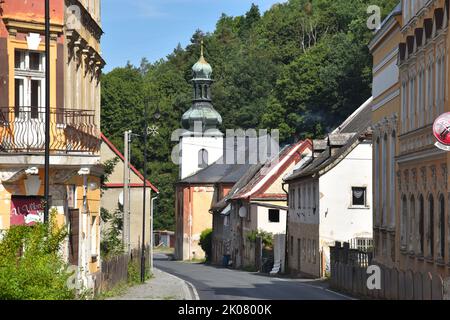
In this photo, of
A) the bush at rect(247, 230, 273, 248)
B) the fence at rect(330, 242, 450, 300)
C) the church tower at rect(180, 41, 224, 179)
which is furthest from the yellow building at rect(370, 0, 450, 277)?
the church tower at rect(180, 41, 224, 179)

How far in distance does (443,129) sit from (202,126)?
302ft

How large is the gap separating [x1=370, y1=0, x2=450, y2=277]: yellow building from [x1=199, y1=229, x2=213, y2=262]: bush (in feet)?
174

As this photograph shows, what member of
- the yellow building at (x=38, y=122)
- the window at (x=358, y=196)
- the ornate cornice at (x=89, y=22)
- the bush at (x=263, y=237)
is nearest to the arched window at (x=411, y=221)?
the yellow building at (x=38, y=122)

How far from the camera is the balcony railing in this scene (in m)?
21.6

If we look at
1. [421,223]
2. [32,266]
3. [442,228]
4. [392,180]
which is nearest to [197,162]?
[392,180]

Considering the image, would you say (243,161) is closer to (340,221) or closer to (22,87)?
(340,221)

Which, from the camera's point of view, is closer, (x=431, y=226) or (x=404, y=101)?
(x=431, y=226)

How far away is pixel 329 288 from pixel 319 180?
1070 cm

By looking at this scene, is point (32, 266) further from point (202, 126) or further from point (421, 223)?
point (202, 126)

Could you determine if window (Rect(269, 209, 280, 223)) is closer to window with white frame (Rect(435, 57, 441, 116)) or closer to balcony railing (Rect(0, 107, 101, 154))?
window with white frame (Rect(435, 57, 441, 116))

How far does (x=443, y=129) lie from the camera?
1986cm

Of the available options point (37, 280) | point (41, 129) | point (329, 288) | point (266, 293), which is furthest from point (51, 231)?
point (329, 288)

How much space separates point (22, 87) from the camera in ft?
73.8

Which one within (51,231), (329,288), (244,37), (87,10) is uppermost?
(244,37)
